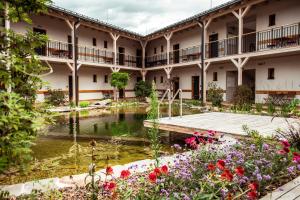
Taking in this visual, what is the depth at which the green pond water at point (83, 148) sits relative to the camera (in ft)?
15.9

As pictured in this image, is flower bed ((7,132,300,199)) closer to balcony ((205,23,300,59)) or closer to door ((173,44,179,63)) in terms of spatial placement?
balcony ((205,23,300,59))

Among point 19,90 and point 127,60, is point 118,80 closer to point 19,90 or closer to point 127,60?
point 127,60

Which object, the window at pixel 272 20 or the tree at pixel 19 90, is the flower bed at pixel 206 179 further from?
the window at pixel 272 20

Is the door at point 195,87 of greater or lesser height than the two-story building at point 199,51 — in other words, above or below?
below

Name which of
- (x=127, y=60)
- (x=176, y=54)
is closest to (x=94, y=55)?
(x=127, y=60)

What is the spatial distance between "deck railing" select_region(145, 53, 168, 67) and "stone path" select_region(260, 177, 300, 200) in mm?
21974

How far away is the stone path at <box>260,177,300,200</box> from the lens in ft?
8.54

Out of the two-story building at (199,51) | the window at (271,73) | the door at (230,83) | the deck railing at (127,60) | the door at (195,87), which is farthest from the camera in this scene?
the deck railing at (127,60)

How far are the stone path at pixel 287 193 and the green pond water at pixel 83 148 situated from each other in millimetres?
2601

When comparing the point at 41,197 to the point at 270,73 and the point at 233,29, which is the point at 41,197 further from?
the point at 233,29

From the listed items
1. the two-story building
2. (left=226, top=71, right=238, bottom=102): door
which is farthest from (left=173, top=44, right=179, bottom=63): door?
(left=226, top=71, right=238, bottom=102): door

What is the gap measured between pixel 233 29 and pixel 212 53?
2.47 meters

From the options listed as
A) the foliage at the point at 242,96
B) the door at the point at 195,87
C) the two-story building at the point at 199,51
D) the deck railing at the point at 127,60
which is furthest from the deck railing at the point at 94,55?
the foliage at the point at 242,96

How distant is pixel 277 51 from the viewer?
45.1ft
